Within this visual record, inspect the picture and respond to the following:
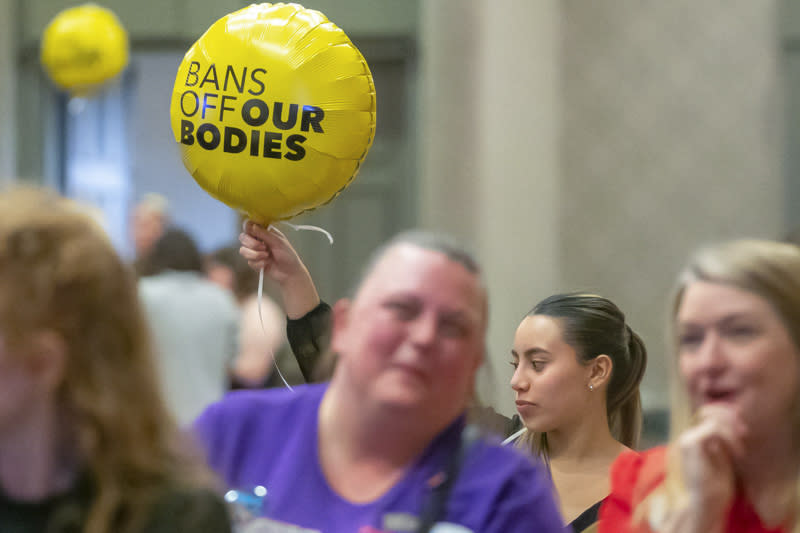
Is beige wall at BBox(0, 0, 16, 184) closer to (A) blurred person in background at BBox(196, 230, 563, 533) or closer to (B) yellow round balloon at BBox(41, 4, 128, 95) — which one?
(B) yellow round balloon at BBox(41, 4, 128, 95)

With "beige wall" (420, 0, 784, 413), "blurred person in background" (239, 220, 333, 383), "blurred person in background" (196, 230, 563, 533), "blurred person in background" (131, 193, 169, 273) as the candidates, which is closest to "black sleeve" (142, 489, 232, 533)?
"blurred person in background" (196, 230, 563, 533)

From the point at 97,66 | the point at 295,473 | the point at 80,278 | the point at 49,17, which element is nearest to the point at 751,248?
the point at 295,473

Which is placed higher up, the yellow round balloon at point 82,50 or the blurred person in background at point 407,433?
the yellow round balloon at point 82,50

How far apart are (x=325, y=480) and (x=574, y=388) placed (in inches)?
32.2

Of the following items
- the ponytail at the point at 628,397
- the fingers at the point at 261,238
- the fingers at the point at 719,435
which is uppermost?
the fingers at the point at 261,238

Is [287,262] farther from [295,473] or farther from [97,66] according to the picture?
[97,66]

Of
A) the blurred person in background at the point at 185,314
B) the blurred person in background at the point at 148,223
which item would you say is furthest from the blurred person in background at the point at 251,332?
the blurred person in background at the point at 148,223

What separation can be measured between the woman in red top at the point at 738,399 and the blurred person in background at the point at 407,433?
0.64ft

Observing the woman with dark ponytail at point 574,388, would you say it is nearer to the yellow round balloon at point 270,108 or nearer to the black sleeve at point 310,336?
the black sleeve at point 310,336

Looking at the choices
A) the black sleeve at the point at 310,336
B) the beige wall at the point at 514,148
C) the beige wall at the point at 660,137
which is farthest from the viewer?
the beige wall at the point at 514,148

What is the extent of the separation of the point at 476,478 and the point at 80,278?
563 millimetres

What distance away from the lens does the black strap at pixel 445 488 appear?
4.51 ft

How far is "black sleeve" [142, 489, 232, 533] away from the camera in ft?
3.95

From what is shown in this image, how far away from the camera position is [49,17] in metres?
6.02
